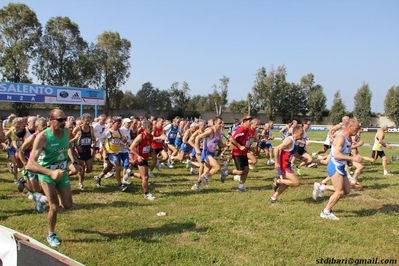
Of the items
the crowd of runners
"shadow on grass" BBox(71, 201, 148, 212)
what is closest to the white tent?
the crowd of runners

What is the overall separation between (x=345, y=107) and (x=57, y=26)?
55.1 meters

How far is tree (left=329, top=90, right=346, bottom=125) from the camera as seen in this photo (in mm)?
64938

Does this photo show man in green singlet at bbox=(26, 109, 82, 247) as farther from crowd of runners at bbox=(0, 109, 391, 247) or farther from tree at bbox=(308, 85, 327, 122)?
tree at bbox=(308, 85, 327, 122)

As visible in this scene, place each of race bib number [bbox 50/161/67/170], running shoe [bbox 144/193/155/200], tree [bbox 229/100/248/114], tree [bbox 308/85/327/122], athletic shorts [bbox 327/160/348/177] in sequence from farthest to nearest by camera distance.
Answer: tree [bbox 308/85/327/122], tree [bbox 229/100/248/114], running shoe [bbox 144/193/155/200], athletic shorts [bbox 327/160/348/177], race bib number [bbox 50/161/67/170]

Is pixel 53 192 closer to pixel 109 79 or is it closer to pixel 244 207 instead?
pixel 244 207

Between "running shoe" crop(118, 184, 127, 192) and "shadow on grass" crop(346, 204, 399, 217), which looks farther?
"running shoe" crop(118, 184, 127, 192)

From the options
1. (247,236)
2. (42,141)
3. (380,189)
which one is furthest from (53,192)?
(380,189)

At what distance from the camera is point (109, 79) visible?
5097 cm

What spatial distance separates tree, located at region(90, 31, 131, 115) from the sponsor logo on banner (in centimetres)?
2720

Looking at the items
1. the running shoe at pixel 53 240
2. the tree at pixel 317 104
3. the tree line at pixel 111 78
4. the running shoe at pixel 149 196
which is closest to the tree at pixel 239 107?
the tree line at pixel 111 78

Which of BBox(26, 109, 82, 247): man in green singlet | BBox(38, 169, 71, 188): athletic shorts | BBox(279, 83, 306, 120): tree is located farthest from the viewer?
BBox(279, 83, 306, 120): tree

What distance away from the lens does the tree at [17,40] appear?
40500 mm

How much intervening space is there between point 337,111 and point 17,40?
2280 inches

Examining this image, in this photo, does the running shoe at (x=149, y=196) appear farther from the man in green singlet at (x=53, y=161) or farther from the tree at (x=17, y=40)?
the tree at (x=17, y=40)
